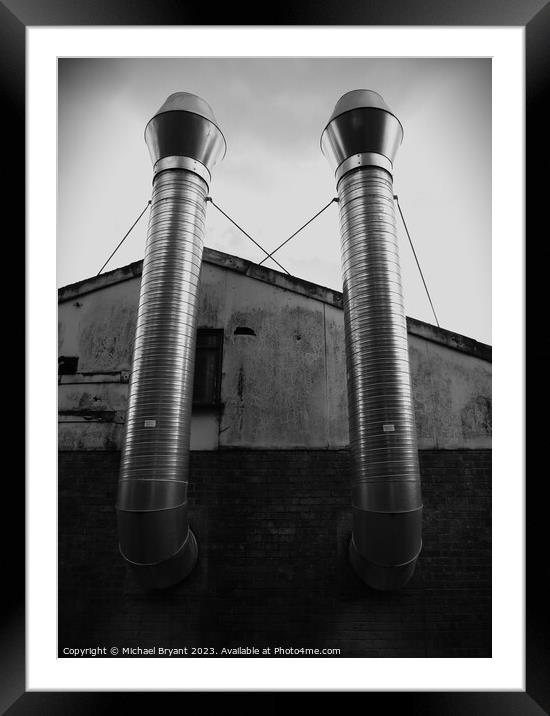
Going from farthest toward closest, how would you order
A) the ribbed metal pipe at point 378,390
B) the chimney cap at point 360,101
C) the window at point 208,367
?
the window at point 208,367 < the chimney cap at point 360,101 < the ribbed metal pipe at point 378,390

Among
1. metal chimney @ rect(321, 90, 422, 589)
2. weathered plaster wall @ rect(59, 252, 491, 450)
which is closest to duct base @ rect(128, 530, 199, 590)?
weathered plaster wall @ rect(59, 252, 491, 450)

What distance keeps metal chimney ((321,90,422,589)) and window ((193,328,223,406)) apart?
102 cm

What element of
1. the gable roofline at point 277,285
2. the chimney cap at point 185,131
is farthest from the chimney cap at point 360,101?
the gable roofline at point 277,285

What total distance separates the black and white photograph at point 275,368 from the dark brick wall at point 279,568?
0.01m

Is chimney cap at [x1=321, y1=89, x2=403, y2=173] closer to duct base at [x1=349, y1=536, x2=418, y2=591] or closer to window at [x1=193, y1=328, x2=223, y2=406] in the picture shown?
window at [x1=193, y1=328, x2=223, y2=406]

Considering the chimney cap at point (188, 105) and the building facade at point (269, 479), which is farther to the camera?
the chimney cap at point (188, 105)

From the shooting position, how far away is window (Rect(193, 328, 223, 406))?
3.34 metres

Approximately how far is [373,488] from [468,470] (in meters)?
0.87

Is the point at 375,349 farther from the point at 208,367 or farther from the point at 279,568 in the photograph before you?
the point at 279,568

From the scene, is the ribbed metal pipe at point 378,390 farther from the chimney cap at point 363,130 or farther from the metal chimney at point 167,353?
the metal chimney at point 167,353

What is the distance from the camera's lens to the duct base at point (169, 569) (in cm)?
278
